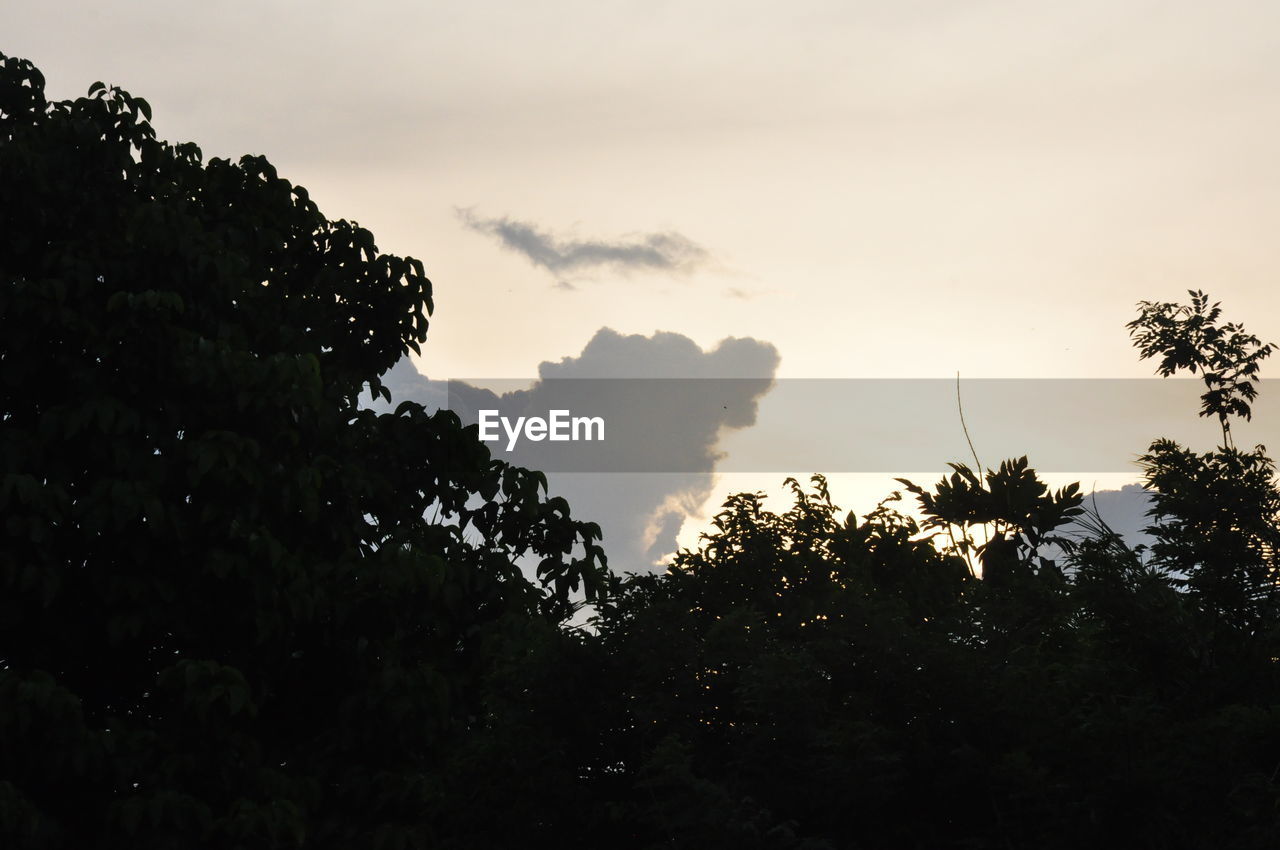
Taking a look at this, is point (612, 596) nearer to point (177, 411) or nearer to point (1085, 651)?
point (1085, 651)

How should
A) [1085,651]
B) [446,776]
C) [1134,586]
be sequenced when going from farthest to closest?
[1134,586] < [446,776] < [1085,651]

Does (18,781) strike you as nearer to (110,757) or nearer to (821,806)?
(110,757)

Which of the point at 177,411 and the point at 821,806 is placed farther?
the point at 177,411

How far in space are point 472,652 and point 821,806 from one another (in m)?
6.77

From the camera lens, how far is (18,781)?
450 inches

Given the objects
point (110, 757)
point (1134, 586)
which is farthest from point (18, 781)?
point (1134, 586)

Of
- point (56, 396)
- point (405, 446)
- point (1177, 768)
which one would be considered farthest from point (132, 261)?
point (1177, 768)

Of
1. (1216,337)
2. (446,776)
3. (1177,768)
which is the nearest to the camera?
(1177,768)

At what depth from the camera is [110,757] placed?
448 inches

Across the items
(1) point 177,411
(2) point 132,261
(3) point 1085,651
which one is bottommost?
(3) point 1085,651

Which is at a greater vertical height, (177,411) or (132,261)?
(132,261)

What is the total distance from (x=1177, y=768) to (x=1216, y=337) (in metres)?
27.0

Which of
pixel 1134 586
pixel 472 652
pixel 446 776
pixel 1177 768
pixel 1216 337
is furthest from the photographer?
pixel 1216 337

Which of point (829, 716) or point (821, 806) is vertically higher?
point (829, 716)
